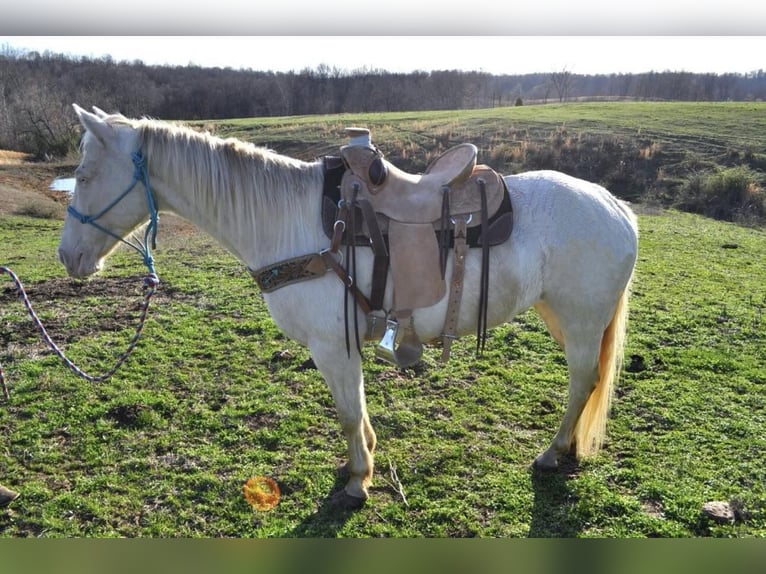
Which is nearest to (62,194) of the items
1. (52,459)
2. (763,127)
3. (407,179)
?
(52,459)

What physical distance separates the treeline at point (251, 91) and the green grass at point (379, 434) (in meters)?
14.0

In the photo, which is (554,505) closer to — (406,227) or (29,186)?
(406,227)

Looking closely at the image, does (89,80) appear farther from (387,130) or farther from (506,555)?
(506,555)

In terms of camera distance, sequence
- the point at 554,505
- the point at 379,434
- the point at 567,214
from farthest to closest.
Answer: the point at 379,434 < the point at 554,505 < the point at 567,214

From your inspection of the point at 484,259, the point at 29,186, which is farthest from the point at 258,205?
the point at 29,186

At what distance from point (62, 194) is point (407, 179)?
18753 millimetres

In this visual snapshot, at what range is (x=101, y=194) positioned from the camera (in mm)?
2609

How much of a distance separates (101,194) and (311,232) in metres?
1.13

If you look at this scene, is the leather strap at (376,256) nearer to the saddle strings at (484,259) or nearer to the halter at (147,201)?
the saddle strings at (484,259)

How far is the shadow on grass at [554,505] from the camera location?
9.00 feet

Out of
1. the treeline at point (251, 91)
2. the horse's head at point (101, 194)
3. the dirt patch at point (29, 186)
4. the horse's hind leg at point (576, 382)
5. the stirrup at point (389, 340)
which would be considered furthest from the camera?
the treeline at point (251, 91)

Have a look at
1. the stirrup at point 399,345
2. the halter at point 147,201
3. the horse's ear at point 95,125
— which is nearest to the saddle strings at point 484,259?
the stirrup at point 399,345

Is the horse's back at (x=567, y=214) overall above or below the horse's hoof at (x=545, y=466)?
above

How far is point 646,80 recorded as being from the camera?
39.5m
